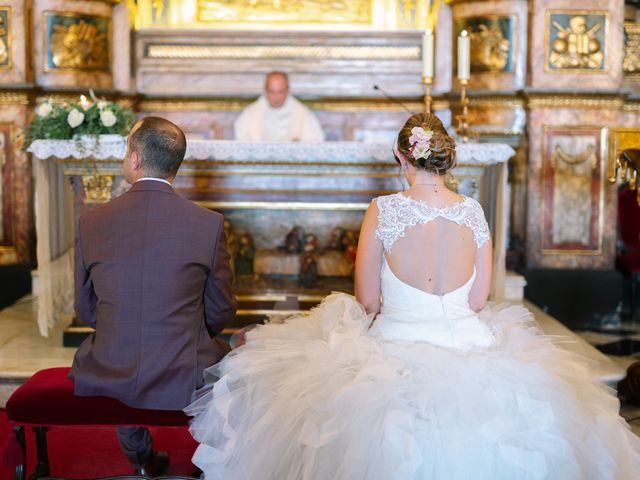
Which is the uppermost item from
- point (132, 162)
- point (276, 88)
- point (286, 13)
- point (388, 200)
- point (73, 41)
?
point (286, 13)

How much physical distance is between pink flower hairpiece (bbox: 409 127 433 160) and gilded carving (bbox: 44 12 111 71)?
216 inches

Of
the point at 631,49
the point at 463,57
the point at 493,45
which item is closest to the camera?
the point at 463,57

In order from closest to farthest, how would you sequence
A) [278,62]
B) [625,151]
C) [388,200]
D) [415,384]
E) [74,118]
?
[415,384] < [388,200] < [625,151] < [74,118] < [278,62]

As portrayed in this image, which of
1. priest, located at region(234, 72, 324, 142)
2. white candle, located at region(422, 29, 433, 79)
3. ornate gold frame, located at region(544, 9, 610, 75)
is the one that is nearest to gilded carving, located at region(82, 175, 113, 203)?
white candle, located at region(422, 29, 433, 79)

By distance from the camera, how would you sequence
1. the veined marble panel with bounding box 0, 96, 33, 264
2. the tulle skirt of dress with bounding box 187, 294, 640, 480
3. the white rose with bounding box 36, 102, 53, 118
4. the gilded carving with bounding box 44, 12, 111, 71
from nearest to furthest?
the tulle skirt of dress with bounding box 187, 294, 640, 480 < the white rose with bounding box 36, 102, 53, 118 < the veined marble panel with bounding box 0, 96, 33, 264 < the gilded carving with bounding box 44, 12, 111, 71

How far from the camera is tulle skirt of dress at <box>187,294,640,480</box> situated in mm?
2799

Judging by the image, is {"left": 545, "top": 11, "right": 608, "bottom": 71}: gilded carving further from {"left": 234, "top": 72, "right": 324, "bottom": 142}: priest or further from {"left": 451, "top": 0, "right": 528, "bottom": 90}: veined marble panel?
{"left": 234, "top": 72, "right": 324, "bottom": 142}: priest

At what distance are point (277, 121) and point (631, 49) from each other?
3.29 m

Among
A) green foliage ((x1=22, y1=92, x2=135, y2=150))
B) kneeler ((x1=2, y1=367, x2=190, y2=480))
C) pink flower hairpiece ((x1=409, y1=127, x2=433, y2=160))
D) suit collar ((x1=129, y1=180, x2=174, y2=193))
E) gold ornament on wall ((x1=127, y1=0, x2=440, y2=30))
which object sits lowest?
kneeler ((x1=2, y1=367, x2=190, y2=480))

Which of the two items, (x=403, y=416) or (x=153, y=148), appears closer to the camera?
(x=403, y=416)

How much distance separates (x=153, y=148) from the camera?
3211mm

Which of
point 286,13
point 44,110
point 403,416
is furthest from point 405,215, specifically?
point 286,13

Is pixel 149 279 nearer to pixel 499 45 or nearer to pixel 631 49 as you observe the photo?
pixel 499 45

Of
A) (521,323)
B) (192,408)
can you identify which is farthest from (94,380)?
(521,323)
